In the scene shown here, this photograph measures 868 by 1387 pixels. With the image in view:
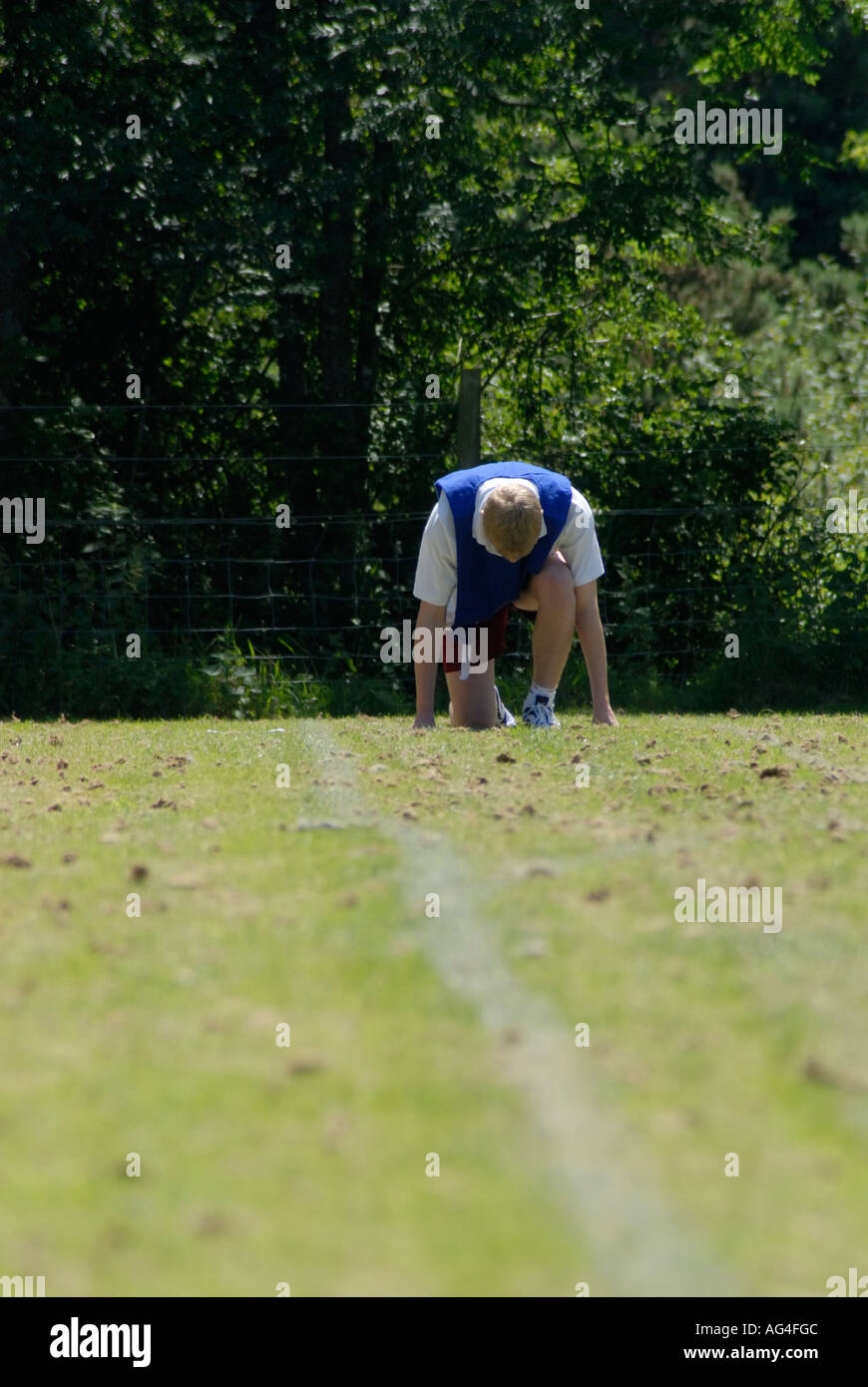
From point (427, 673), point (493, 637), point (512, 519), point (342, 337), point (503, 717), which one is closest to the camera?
point (512, 519)

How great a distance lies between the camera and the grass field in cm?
242

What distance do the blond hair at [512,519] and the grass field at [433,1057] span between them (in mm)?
2809

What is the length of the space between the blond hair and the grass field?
111 inches

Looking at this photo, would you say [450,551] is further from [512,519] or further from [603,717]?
[603,717]

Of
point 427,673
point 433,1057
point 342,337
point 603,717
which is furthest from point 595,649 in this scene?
point 433,1057

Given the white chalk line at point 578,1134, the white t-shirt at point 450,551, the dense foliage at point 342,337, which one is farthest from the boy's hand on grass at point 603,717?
the white chalk line at point 578,1134

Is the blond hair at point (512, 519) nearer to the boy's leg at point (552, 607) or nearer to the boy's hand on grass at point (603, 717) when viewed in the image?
the boy's leg at point (552, 607)

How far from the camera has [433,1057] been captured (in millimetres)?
3053

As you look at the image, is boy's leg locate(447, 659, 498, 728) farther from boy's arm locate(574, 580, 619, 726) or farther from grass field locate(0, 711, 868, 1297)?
grass field locate(0, 711, 868, 1297)

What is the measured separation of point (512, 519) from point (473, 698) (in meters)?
1.50

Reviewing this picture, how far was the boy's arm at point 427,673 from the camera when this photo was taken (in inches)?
354

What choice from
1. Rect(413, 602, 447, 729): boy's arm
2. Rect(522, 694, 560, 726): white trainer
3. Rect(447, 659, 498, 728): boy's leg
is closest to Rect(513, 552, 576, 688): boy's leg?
Rect(522, 694, 560, 726): white trainer
